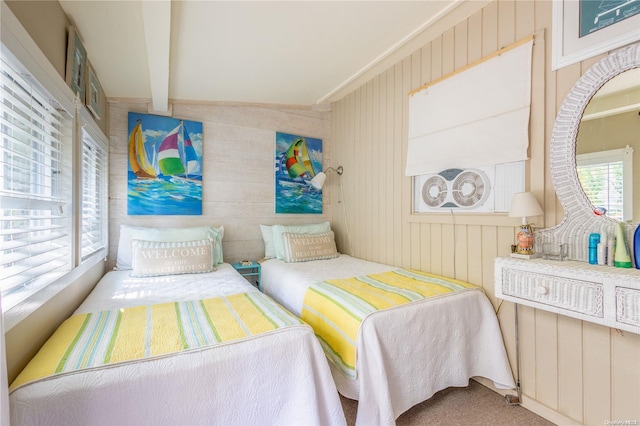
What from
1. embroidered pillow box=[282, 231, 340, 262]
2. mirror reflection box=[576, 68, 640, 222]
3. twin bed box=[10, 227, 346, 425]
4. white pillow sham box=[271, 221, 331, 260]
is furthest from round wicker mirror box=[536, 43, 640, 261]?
white pillow sham box=[271, 221, 331, 260]

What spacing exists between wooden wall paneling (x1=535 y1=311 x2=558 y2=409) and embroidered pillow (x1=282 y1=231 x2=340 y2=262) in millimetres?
1732

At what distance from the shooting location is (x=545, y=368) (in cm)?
161

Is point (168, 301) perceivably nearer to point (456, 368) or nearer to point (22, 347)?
point (22, 347)

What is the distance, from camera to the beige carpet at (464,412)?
5.10 ft

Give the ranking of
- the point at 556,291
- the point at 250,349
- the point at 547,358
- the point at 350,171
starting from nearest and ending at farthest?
the point at 250,349 → the point at 556,291 → the point at 547,358 → the point at 350,171

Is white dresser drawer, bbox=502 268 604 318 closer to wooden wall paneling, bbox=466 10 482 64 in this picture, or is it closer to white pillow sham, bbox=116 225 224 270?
wooden wall paneling, bbox=466 10 482 64

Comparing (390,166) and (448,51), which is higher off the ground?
(448,51)

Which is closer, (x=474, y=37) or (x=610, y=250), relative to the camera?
(x=610, y=250)

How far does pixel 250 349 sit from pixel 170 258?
1.45m

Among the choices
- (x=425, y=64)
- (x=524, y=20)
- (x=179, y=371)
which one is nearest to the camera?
Answer: (x=179, y=371)

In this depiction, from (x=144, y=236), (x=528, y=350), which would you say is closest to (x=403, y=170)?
(x=528, y=350)

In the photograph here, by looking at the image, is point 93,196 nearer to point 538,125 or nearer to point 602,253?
point 538,125

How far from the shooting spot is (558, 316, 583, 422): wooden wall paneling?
1.48 meters

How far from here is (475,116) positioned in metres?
1.96
